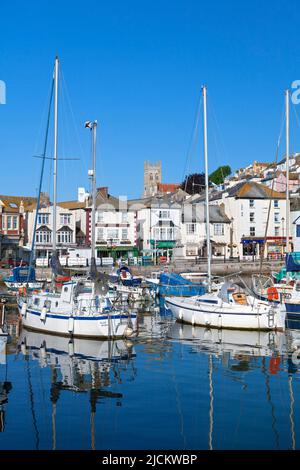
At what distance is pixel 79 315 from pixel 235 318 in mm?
8962

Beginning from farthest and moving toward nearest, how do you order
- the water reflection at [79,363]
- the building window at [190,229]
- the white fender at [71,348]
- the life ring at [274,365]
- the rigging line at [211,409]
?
the building window at [190,229] < the white fender at [71,348] < the life ring at [274,365] < the water reflection at [79,363] < the rigging line at [211,409]

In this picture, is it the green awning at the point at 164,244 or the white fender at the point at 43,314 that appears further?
the green awning at the point at 164,244

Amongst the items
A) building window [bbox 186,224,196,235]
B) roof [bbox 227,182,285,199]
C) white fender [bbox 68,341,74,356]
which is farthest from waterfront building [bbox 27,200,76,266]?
white fender [bbox 68,341,74,356]

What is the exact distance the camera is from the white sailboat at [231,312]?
3166cm

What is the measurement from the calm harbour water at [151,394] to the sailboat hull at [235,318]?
1787 mm

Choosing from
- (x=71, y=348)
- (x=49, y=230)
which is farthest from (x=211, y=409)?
(x=49, y=230)

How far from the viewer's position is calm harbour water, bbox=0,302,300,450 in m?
14.6

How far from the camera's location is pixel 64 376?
21406mm

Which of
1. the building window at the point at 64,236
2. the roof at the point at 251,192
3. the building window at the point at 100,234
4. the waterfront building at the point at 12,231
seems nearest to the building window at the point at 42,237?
the building window at the point at 64,236

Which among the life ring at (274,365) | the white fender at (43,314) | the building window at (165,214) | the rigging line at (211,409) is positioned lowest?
the rigging line at (211,409)

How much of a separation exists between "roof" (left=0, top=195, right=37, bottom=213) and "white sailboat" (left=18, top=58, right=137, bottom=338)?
5283 cm

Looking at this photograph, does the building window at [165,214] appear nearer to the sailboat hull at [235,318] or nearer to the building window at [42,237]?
the building window at [42,237]
